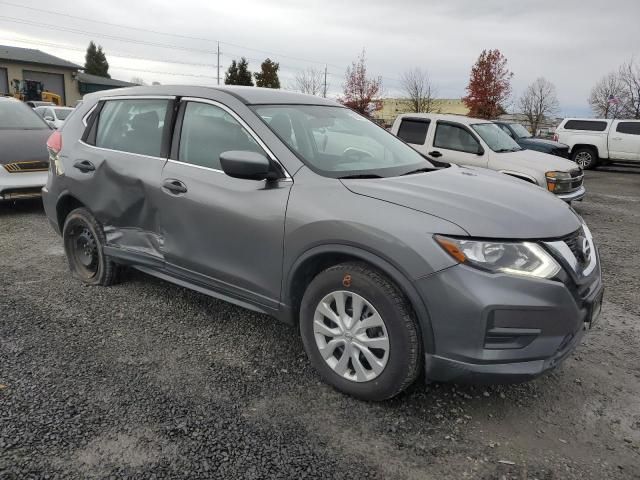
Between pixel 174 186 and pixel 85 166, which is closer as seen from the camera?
pixel 174 186

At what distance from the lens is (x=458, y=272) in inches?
93.2

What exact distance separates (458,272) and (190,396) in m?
1.61

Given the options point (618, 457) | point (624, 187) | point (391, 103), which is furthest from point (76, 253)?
point (391, 103)

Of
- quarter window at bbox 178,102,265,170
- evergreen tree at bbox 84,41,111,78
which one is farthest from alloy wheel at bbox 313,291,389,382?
evergreen tree at bbox 84,41,111,78

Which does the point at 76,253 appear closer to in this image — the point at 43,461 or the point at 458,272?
the point at 43,461

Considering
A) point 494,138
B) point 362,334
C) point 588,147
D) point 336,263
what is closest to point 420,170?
point 336,263

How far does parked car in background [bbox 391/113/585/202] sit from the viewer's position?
8.16 metres

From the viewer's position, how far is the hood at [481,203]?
2477 millimetres

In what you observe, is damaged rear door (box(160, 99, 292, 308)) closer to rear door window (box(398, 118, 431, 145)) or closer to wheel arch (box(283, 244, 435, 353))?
wheel arch (box(283, 244, 435, 353))

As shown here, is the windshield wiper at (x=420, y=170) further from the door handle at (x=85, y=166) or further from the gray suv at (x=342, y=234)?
the door handle at (x=85, y=166)

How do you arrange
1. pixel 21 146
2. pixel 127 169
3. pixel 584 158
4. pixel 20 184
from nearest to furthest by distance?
pixel 127 169 < pixel 20 184 < pixel 21 146 < pixel 584 158

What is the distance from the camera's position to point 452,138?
8977 mm

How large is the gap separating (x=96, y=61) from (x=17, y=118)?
69664 mm

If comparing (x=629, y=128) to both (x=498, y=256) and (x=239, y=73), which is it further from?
(x=239, y=73)
